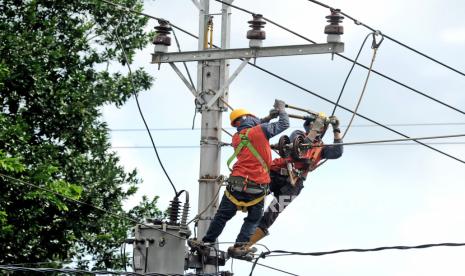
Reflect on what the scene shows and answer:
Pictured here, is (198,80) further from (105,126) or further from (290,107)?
(105,126)

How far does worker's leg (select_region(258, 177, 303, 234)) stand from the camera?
818 inches

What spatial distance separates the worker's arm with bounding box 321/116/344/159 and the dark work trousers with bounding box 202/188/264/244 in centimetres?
104

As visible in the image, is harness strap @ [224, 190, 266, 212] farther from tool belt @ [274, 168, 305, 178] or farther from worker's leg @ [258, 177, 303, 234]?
tool belt @ [274, 168, 305, 178]

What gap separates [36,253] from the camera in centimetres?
2978

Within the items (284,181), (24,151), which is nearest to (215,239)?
(284,181)

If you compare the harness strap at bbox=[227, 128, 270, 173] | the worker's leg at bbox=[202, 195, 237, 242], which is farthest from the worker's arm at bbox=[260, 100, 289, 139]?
the worker's leg at bbox=[202, 195, 237, 242]

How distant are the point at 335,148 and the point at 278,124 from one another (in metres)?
0.98

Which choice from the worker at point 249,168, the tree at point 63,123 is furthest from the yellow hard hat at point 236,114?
the tree at point 63,123

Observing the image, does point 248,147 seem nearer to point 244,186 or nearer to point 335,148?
point 244,186

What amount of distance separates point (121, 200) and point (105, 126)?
139 cm

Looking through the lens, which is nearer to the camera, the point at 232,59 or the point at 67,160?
the point at 232,59

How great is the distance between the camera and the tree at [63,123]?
29.6 metres

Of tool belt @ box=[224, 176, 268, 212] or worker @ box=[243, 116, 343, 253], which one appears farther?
worker @ box=[243, 116, 343, 253]

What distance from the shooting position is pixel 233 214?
20.1 metres
